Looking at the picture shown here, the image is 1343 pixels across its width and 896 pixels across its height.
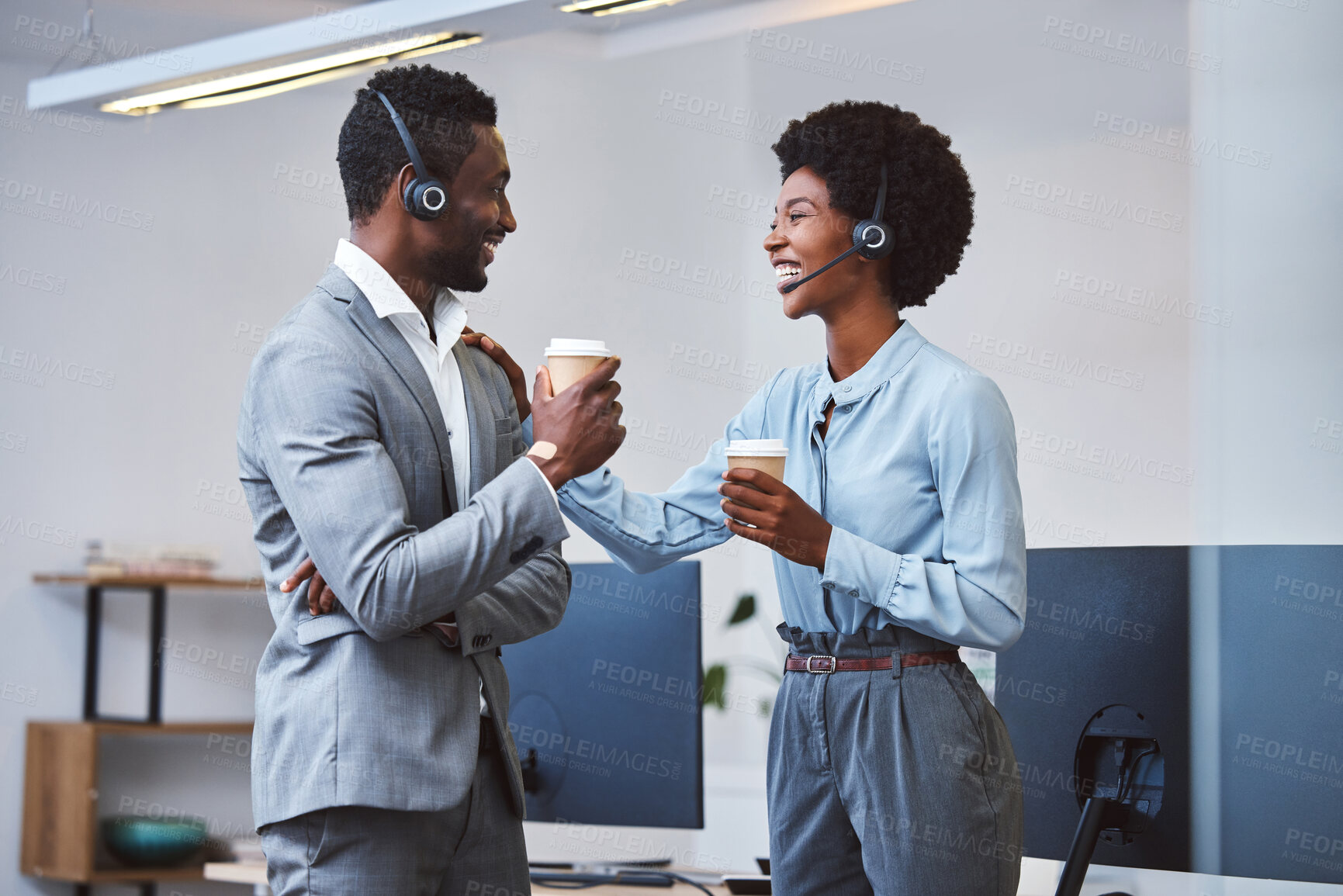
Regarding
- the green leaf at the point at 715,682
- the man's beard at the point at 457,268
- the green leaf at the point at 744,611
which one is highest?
the man's beard at the point at 457,268

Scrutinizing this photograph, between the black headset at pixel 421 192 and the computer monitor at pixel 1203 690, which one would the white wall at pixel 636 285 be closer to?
the computer monitor at pixel 1203 690

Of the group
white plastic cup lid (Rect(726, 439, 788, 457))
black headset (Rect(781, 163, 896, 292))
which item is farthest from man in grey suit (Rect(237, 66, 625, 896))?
black headset (Rect(781, 163, 896, 292))

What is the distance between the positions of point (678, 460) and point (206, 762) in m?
2.17

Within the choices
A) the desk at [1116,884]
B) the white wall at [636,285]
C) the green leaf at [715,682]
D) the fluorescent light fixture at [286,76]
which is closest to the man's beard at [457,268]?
the desk at [1116,884]

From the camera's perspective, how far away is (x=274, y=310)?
15.7 ft

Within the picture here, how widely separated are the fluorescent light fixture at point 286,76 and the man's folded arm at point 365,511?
1.71m

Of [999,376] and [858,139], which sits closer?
[858,139]

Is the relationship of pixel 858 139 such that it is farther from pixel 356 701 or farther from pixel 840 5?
pixel 840 5

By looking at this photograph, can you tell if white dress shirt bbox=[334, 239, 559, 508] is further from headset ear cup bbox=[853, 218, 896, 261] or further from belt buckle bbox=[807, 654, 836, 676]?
headset ear cup bbox=[853, 218, 896, 261]

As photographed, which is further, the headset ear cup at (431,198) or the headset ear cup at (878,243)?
the headset ear cup at (878,243)

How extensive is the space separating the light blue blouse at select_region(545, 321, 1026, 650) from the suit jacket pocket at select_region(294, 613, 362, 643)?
23.2 inches

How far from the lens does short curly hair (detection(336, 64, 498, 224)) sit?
1.46 metres

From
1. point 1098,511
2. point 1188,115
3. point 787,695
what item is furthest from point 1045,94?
point 787,695

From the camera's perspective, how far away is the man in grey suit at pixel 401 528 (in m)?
1.23
